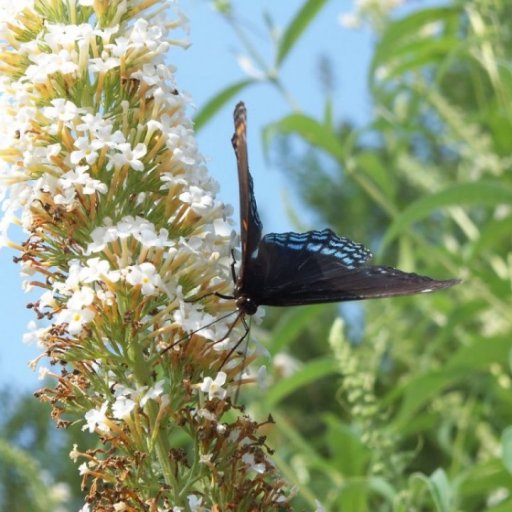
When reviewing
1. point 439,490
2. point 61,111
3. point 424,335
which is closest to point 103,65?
point 61,111

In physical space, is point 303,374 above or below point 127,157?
below

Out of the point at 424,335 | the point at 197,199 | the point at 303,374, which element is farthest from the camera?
the point at 424,335

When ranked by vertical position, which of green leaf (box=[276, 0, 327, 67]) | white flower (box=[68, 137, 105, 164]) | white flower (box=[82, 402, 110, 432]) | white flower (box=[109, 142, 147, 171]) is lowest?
white flower (box=[82, 402, 110, 432])

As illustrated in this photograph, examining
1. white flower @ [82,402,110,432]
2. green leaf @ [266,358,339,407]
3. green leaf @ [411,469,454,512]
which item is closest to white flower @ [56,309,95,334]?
white flower @ [82,402,110,432]

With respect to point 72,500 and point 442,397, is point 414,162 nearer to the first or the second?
point 442,397

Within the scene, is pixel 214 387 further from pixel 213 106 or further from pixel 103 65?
pixel 213 106

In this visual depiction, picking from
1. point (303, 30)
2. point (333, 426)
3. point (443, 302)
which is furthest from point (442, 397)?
point (303, 30)

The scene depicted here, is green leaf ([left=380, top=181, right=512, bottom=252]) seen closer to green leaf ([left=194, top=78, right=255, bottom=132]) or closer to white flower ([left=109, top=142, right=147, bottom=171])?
green leaf ([left=194, top=78, right=255, bottom=132])

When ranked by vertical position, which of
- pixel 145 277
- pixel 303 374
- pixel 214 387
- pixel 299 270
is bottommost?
pixel 303 374
